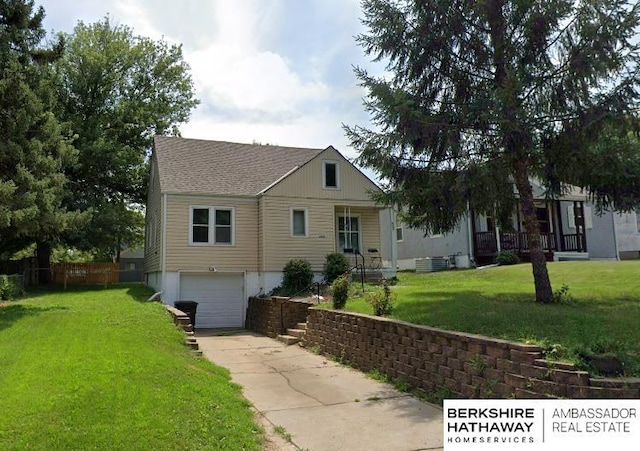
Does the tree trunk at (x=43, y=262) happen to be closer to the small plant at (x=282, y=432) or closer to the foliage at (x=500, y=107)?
the foliage at (x=500, y=107)

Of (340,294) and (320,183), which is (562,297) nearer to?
(340,294)

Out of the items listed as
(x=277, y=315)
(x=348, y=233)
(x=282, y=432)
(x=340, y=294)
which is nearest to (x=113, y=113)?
(x=348, y=233)

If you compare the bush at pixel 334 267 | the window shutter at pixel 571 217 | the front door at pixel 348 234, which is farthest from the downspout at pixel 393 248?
the window shutter at pixel 571 217

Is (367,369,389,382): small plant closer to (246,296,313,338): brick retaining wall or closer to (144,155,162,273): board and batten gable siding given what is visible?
(246,296,313,338): brick retaining wall

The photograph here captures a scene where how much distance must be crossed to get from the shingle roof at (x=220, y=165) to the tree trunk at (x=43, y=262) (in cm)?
996

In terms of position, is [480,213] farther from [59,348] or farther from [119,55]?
[119,55]

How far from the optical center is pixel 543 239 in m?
24.2

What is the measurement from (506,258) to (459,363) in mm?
15284

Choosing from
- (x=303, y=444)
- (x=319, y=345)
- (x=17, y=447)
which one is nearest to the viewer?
(x=17, y=447)

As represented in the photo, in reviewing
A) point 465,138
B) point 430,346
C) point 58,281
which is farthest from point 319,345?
point 58,281

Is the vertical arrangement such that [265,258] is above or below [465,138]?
below

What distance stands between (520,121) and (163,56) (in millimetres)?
28169

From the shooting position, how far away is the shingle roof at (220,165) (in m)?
19.3

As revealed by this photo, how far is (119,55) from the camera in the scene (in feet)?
97.6
